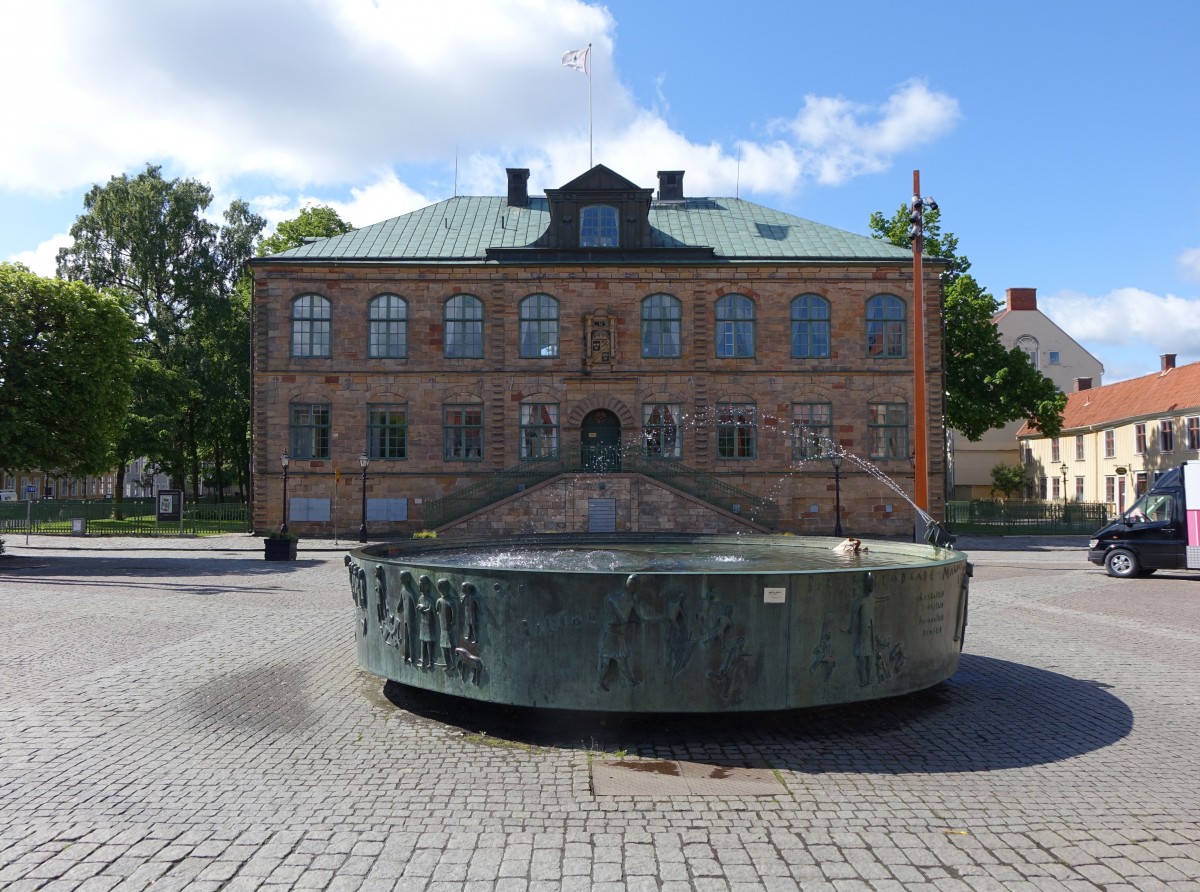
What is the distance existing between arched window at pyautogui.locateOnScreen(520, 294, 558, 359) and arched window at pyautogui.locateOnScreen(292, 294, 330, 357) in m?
8.10

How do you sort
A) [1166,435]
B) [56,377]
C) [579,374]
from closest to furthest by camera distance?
[56,377], [579,374], [1166,435]

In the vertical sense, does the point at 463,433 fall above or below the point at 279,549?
above

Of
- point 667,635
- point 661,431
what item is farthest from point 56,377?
point 667,635

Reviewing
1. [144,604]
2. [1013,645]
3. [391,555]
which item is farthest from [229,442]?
[1013,645]

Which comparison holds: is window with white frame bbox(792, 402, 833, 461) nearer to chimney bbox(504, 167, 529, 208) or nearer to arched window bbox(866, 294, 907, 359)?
arched window bbox(866, 294, 907, 359)

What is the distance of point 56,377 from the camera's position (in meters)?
26.7

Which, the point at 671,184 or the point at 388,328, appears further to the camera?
the point at 671,184

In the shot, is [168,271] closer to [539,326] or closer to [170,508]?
[170,508]

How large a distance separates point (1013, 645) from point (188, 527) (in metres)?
36.7

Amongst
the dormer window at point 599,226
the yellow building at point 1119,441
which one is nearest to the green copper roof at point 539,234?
the dormer window at point 599,226

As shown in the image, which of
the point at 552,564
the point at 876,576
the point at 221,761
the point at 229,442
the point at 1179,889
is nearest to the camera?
the point at 1179,889

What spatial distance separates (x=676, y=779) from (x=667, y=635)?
1055mm

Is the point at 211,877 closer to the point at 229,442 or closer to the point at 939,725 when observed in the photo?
the point at 939,725

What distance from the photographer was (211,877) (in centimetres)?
435
